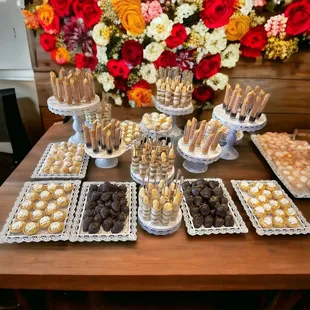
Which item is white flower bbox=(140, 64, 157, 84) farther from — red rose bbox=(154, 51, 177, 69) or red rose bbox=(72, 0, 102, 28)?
red rose bbox=(72, 0, 102, 28)

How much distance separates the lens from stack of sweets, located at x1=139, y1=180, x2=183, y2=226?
0.86 metres

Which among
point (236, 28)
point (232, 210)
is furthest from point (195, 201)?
point (236, 28)

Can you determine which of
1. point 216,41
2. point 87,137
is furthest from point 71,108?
point 216,41

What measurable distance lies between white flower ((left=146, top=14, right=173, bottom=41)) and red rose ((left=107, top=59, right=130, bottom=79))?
0.20m

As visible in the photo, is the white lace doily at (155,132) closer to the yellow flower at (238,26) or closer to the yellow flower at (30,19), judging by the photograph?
the yellow flower at (238,26)

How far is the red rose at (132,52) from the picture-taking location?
142 centimetres

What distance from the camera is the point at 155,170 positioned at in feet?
3.28

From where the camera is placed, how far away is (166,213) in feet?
2.81

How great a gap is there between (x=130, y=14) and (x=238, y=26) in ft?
1.73

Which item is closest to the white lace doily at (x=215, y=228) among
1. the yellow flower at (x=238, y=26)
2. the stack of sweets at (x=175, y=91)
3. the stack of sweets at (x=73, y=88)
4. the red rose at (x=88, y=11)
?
the stack of sweets at (x=175, y=91)

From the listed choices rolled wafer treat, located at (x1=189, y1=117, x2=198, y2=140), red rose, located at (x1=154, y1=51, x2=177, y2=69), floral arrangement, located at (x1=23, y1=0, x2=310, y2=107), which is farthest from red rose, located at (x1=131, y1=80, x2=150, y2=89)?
rolled wafer treat, located at (x1=189, y1=117, x2=198, y2=140)

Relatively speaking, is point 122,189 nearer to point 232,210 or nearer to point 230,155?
point 232,210

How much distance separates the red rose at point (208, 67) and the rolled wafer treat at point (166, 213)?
0.89 meters

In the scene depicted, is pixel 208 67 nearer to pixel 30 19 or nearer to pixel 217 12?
pixel 217 12
